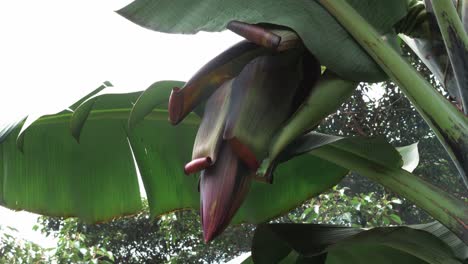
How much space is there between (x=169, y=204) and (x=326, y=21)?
0.52 metres

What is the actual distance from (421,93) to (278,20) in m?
0.15

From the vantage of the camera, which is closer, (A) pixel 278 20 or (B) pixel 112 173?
(A) pixel 278 20

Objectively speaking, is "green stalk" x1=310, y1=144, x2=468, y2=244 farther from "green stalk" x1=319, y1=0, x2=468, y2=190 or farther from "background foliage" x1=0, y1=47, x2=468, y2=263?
"background foliage" x1=0, y1=47, x2=468, y2=263

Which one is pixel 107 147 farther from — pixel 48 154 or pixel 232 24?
pixel 232 24

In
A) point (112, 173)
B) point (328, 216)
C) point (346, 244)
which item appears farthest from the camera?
point (328, 216)

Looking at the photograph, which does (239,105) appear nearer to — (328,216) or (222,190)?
(222,190)

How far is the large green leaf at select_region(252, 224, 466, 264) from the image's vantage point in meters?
0.58

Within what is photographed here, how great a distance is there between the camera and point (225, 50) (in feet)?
1.76

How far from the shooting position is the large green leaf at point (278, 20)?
0.52m

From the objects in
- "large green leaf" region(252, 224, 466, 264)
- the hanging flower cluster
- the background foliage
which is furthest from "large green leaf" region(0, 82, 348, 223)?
the background foliage

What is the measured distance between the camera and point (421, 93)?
0.52 m

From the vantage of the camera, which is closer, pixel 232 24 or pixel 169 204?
pixel 232 24

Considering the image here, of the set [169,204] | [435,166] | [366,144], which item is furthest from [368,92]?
[366,144]

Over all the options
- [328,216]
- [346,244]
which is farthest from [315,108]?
[328,216]
